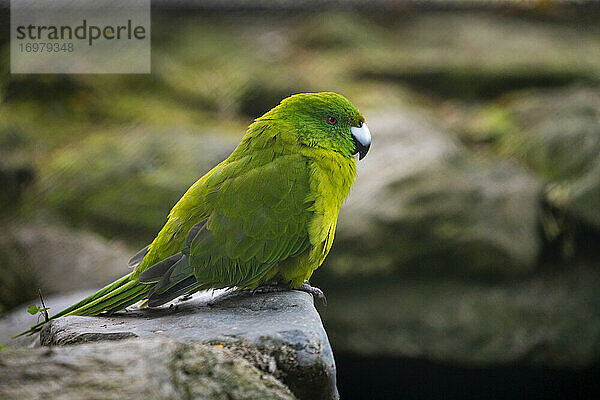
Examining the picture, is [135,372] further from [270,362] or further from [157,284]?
[157,284]

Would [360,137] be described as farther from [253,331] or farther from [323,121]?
[253,331]

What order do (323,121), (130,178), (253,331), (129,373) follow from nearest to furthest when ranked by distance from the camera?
1. (129,373)
2. (253,331)
3. (323,121)
4. (130,178)

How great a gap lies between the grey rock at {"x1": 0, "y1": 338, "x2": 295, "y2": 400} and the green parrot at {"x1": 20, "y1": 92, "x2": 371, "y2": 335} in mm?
959

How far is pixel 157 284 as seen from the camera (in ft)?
9.96

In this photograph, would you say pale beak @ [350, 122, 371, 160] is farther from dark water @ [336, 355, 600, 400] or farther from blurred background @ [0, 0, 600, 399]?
dark water @ [336, 355, 600, 400]

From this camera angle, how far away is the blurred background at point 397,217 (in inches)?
223

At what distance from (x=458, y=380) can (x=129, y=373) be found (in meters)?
4.56

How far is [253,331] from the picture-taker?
259 centimetres

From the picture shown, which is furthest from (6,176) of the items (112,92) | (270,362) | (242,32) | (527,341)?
(527,341)

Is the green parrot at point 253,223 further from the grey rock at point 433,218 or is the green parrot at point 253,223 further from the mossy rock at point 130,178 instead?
the mossy rock at point 130,178

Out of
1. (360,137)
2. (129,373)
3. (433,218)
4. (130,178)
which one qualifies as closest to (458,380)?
(433,218)
